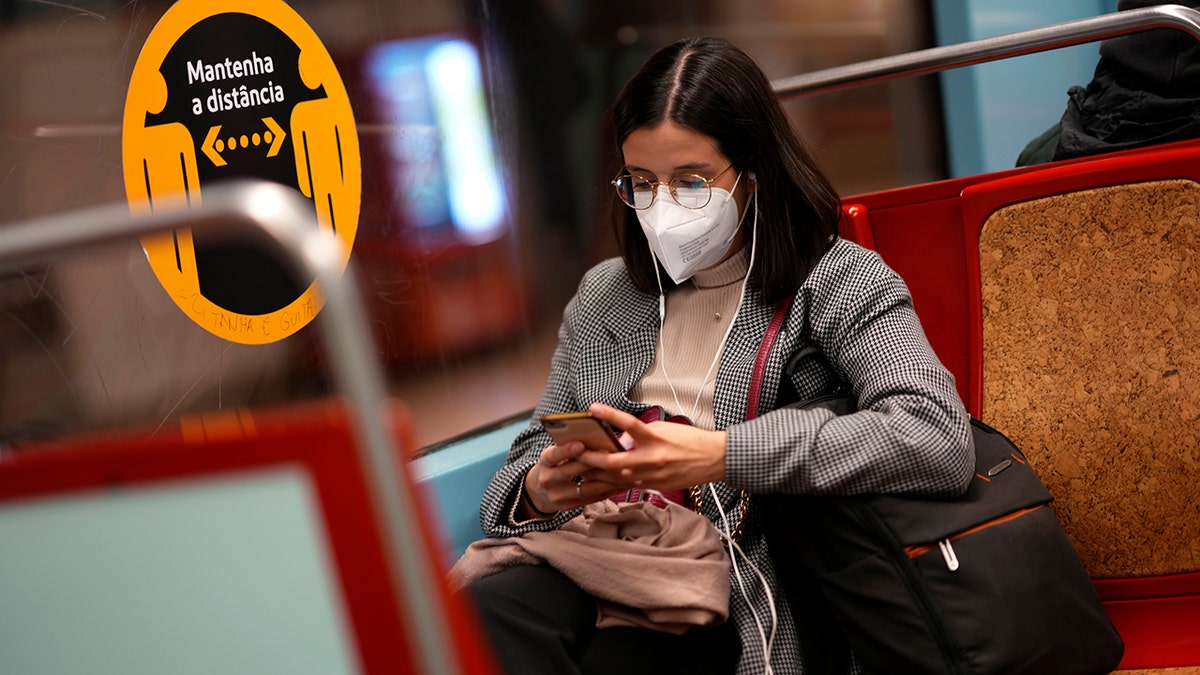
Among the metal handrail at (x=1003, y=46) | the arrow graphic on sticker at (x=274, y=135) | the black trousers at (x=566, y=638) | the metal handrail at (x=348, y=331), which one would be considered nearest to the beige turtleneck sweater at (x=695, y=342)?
the black trousers at (x=566, y=638)

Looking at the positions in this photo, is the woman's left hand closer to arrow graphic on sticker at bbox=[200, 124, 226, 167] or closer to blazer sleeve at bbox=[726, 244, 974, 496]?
blazer sleeve at bbox=[726, 244, 974, 496]

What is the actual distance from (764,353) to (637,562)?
0.44 metres

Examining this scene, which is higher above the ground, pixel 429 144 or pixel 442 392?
pixel 429 144

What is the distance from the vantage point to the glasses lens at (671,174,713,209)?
5.83 feet

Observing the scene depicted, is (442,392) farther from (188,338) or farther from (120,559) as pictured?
(120,559)

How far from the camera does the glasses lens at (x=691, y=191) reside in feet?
5.83

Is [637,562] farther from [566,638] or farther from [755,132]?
[755,132]

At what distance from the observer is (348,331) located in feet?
2.19

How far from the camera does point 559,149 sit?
11.7 feet

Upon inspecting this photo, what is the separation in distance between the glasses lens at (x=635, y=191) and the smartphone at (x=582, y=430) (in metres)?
0.51

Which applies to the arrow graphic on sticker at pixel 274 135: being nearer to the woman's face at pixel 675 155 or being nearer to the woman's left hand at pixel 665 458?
the woman's face at pixel 675 155

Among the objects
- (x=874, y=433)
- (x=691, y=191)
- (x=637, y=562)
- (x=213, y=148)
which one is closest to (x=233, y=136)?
(x=213, y=148)

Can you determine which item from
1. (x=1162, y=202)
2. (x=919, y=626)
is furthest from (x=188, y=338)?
(x=1162, y=202)

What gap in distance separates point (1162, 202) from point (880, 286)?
621mm
